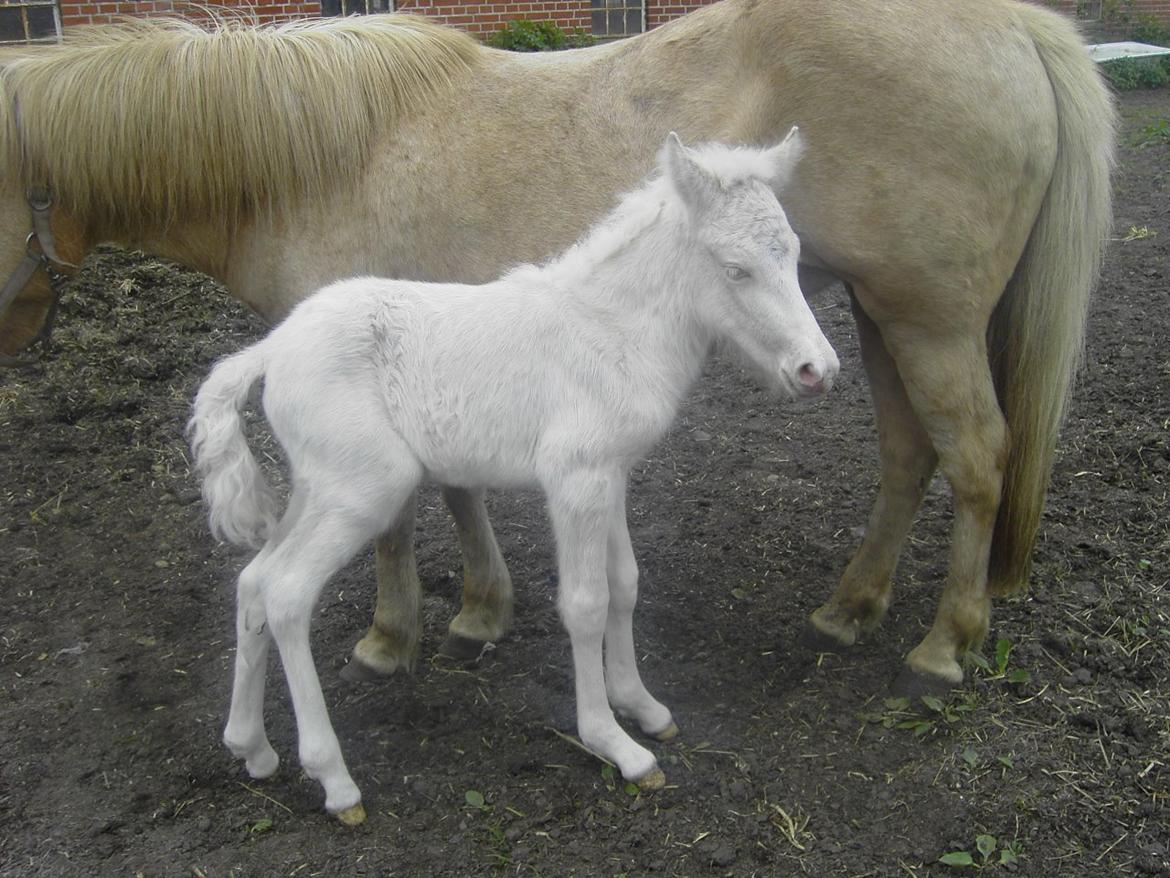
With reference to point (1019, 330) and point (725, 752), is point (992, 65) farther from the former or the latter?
point (725, 752)

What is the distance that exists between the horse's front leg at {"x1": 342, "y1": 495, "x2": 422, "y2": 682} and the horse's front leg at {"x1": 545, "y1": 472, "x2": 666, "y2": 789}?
0.83 m

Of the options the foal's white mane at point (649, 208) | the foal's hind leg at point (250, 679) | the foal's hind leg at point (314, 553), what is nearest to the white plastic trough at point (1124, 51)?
the foal's white mane at point (649, 208)

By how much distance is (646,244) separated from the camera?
8.44 feet

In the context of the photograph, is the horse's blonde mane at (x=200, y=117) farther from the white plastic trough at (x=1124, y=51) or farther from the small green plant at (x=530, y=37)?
the white plastic trough at (x=1124, y=51)

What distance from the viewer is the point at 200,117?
10.6ft

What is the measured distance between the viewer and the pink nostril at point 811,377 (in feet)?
7.52

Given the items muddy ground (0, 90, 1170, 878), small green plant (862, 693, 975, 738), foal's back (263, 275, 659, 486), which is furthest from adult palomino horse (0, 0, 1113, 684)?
foal's back (263, 275, 659, 486)

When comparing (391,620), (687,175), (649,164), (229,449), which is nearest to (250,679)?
(229,449)

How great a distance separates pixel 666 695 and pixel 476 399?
123 cm

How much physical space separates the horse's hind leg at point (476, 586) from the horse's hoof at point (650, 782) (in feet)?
3.00

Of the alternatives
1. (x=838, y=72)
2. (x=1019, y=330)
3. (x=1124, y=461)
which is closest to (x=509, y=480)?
(x=838, y=72)

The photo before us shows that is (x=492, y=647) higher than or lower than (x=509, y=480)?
lower

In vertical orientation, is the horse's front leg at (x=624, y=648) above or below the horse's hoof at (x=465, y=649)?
above

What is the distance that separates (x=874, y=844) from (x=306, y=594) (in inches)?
60.6
